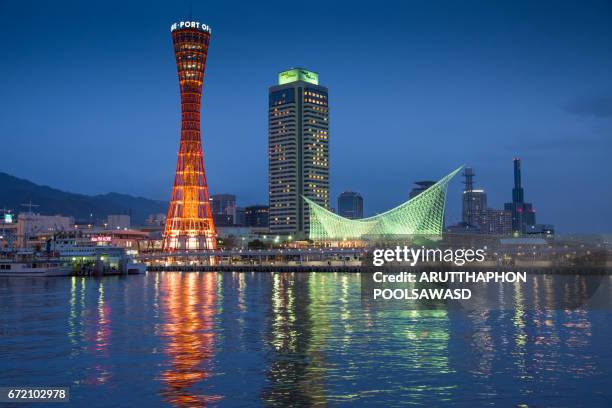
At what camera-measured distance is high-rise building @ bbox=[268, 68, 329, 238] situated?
186 m

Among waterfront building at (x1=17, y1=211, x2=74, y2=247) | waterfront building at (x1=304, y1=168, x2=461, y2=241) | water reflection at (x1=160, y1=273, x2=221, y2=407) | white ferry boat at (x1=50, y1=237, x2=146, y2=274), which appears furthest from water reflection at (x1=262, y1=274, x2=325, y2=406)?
waterfront building at (x1=17, y1=211, x2=74, y2=247)

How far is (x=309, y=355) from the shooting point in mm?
23172

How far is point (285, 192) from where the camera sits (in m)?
187

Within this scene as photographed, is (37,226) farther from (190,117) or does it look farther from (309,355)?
(309,355)

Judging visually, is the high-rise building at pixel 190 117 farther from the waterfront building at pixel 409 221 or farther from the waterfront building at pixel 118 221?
the waterfront building at pixel 118 221

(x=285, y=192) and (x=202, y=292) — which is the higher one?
(x=285, y=192)

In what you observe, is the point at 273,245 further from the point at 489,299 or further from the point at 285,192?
the point at 489,299

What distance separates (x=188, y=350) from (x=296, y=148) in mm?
163805

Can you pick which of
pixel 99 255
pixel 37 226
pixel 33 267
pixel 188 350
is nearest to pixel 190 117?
pixel 99 255

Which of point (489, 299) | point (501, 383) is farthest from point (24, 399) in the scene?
point (489, 299)

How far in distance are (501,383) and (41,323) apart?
2113cm

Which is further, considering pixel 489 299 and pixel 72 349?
pixel 489 299

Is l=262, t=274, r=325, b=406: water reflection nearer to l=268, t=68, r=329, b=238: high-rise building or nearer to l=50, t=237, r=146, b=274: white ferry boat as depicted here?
l=50, t=237, r=146, b=274: white ferry boat

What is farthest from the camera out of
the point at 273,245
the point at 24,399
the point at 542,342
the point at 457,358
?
the point at 273,245
